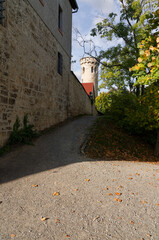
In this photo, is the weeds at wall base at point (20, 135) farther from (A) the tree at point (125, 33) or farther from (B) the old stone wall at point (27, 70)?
(A) the tree at point (125, 33)

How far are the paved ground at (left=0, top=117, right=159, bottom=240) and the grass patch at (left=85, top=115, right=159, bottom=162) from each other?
1.81m

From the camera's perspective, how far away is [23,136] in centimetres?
623

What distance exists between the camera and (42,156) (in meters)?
5.43

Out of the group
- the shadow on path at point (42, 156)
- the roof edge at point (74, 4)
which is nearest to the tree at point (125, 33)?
the roof edge at point (74, 4)

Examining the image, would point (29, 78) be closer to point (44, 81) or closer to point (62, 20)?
point (44, 81)

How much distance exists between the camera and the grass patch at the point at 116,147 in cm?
670

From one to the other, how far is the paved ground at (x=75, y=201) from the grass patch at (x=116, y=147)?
181 centimetres

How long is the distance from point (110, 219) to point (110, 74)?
572 inches

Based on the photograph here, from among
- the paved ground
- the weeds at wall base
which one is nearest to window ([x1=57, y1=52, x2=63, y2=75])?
the weeds at wall base

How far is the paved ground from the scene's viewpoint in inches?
79.8

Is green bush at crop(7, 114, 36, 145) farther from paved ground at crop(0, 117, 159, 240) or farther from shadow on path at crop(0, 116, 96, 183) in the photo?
paved ground at crop(0, 117, 159, 240)

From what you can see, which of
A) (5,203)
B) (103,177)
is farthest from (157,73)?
(5,203)

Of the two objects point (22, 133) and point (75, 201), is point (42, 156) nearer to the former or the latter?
point (22, 133)

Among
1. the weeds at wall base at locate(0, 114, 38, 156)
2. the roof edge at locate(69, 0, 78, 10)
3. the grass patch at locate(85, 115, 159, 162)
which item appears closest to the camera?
the weeds at wall base at locate(0, 114, 38, 156)
